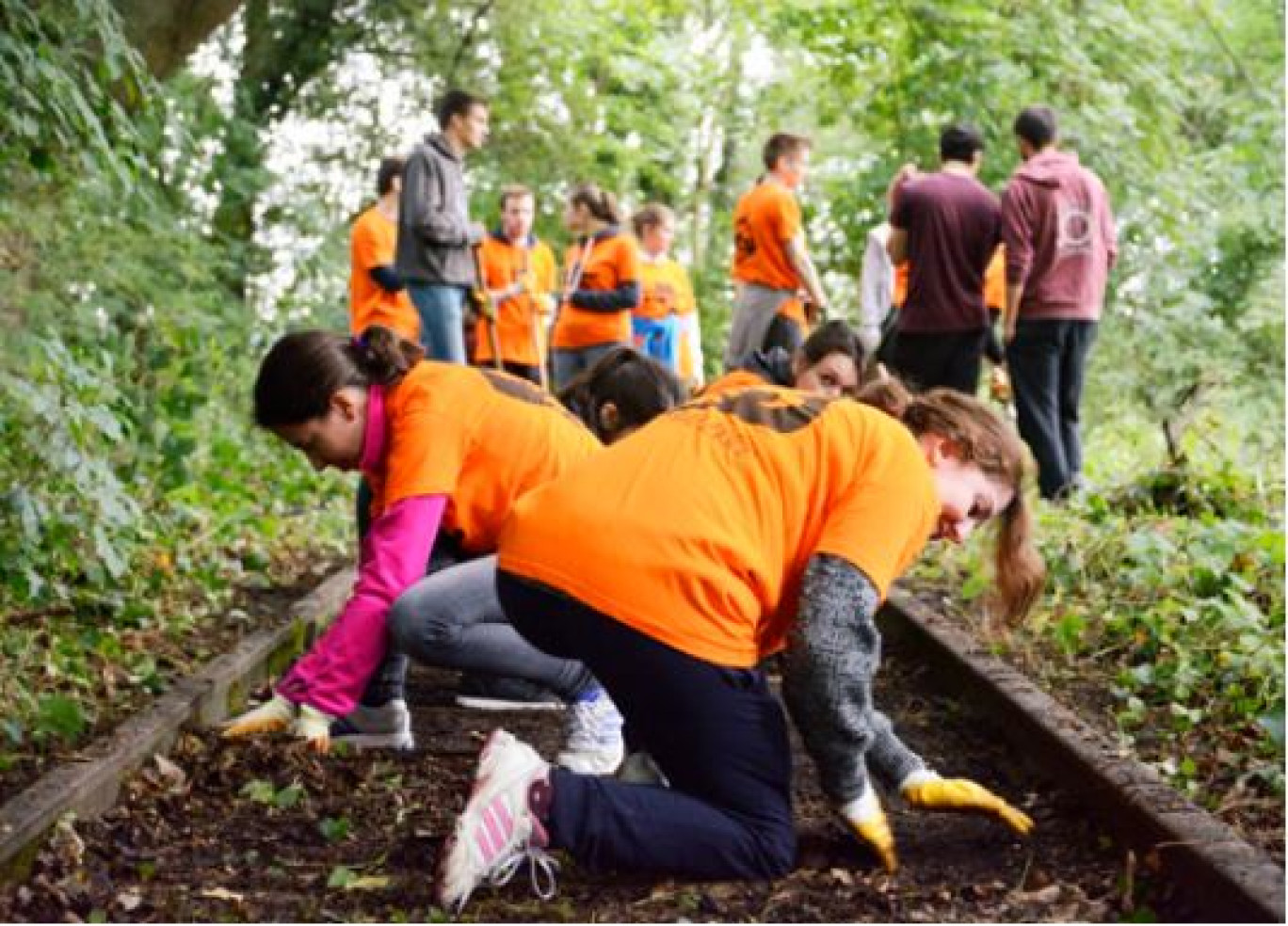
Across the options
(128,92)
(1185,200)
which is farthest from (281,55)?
(128,92)

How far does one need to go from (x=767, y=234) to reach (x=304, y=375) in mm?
6599

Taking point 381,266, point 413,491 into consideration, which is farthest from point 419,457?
point 381,266

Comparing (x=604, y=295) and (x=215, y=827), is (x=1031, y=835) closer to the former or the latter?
(x=215, y=827)

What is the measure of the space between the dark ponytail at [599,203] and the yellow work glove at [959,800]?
8201 mm

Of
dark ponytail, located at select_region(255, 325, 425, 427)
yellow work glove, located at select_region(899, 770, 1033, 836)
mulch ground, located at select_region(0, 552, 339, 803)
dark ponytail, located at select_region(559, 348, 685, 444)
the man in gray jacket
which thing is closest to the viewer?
yellow work glove, located at select_region(899, 770, 1033, 836)

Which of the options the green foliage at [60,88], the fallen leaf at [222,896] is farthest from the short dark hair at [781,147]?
the fallen leaf at [222,896]

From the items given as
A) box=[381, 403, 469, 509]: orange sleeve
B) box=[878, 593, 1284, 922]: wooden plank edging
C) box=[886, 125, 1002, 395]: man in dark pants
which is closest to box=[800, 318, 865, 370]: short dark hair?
box=[878, 593, 1284, 922]: wooden plank edging

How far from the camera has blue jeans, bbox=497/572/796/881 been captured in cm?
368

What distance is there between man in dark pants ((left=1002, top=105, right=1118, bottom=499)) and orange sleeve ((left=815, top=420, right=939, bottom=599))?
18.0ft

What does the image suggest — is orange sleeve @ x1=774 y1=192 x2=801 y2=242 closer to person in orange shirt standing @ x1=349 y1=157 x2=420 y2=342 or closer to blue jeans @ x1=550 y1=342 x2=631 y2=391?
blue jeans @ x1=550 y1=342 x2=631 y2=391

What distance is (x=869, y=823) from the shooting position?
386 centimetres

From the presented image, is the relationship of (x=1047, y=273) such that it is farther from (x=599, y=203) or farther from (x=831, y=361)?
(x=831, y=361)

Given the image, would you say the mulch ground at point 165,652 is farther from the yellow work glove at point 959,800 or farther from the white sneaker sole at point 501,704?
the yellow work glove at point 959,800

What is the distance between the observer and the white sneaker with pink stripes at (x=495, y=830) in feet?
11.9
